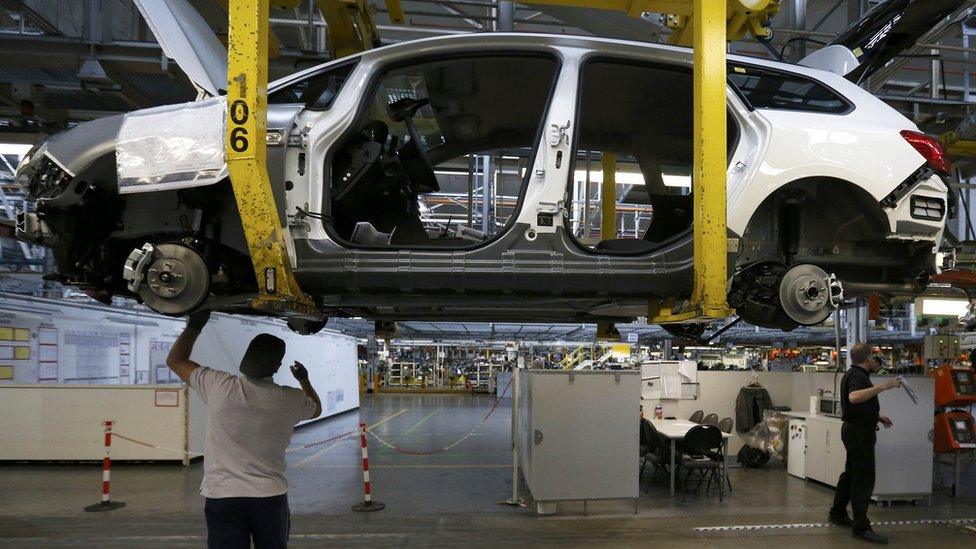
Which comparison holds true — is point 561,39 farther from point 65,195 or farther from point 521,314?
point 65,195

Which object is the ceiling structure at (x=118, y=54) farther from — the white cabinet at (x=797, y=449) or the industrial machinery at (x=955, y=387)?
the white cabinet at (x=797, y=449)

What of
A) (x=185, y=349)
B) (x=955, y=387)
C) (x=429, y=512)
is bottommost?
(x=429, y=512)

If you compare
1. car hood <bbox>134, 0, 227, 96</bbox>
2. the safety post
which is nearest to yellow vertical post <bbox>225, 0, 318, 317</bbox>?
car hood <bbox>134, 0, 227, 96</bbox>

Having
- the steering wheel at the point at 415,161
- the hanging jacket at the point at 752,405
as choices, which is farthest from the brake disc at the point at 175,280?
the hanging jacket at the point at 752,405

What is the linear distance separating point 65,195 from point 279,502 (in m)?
1.46

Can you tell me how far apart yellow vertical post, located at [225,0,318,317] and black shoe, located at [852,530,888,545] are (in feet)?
18.7

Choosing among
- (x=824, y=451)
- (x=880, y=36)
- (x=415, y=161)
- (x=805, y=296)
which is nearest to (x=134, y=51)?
(x=415, y=161)

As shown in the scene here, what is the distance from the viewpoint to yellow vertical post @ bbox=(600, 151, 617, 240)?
12.6 ft

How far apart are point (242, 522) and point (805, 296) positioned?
2.44 metres

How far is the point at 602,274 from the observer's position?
2.42 m

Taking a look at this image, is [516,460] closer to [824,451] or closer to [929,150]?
[824,451]

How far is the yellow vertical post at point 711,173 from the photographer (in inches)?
87.7

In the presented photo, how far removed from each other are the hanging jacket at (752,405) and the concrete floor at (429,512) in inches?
37.5

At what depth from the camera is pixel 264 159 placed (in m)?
2.18
